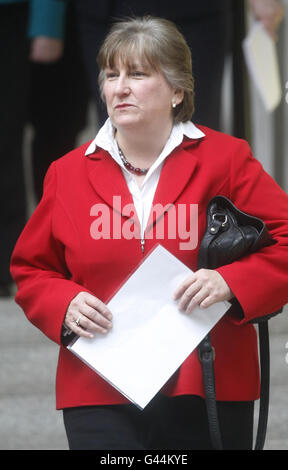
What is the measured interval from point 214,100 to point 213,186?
1396 millimetres

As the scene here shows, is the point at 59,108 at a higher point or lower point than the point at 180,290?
lower

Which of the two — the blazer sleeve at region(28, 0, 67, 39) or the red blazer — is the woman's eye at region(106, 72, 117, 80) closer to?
the red blazer

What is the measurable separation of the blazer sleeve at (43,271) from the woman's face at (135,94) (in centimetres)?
23

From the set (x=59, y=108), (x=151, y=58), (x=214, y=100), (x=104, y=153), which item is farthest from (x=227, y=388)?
(x=59, y=108)

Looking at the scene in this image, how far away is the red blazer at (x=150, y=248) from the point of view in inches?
88.2

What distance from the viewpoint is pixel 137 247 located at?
7.41ft

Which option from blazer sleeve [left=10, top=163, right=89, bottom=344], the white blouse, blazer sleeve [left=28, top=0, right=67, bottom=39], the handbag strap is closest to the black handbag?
the handbag strap

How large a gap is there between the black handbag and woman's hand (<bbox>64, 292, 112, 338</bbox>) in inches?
8.6

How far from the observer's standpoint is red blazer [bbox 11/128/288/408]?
2.24 metres

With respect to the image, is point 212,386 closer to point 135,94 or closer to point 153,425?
point 153,425

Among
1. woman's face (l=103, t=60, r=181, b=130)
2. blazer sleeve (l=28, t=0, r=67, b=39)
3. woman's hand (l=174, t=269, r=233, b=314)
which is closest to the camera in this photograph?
woman's hand (l=174, t=269, r=233, b=314)

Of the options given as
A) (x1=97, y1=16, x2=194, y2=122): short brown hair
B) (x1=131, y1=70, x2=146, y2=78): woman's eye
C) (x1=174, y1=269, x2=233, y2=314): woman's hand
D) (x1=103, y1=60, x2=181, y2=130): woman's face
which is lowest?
(x1=174, y1=269, x2=233, y2=314): woman's hand

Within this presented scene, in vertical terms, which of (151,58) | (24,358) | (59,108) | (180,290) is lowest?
(24,358)
